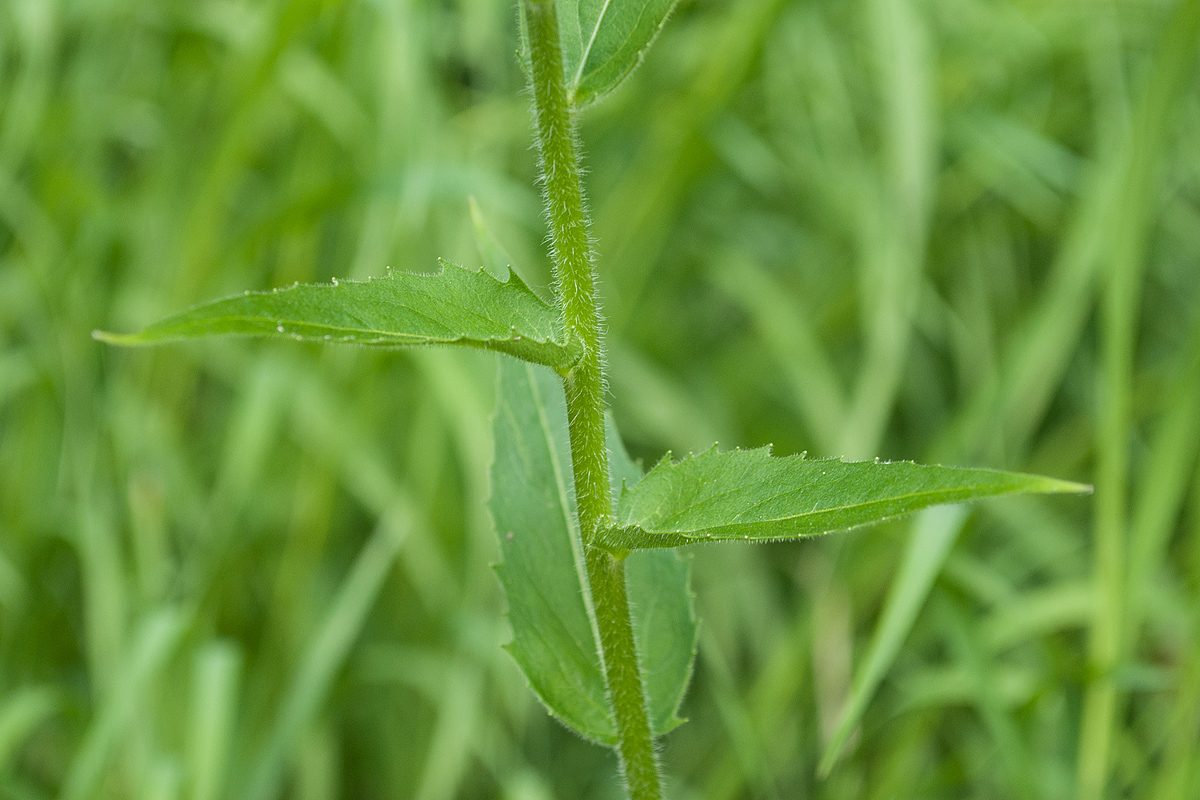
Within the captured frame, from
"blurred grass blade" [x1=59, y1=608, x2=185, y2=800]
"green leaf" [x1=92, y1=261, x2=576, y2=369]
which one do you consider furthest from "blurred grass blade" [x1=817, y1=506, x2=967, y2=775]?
"blurred grass blade" [x1=59, y1=608, x2=185, y2=800]

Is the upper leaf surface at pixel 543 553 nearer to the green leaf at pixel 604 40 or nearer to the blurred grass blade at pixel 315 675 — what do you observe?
the green leaf at pixel 604 40

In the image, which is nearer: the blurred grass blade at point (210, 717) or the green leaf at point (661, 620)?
the green leaf at point (661, 620)

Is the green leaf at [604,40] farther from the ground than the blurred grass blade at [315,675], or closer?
farther from the ground

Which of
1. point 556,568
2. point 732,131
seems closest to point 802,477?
point 556,568

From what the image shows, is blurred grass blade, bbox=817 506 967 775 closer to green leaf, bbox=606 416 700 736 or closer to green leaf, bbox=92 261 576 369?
green leaf, bbox=606 416 700 736

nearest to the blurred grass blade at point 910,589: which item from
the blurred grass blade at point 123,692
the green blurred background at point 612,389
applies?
the green blurred background at point 612,389

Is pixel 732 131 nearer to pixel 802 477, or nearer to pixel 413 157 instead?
pixel 413 157
